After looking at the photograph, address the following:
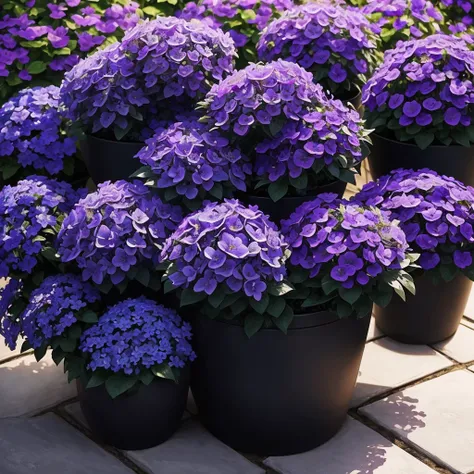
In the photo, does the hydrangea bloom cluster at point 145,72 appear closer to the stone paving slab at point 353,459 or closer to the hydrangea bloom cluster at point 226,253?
the hydrangea bloom cluster at point 226,253

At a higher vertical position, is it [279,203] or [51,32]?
[51,32]

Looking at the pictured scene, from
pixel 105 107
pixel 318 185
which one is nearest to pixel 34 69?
pixel 105 107

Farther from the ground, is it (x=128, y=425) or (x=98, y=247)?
(x=98, y=247)

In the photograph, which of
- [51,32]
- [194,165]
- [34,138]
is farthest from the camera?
[51,32]

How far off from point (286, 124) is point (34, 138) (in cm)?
103

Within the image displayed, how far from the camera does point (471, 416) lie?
333 cm

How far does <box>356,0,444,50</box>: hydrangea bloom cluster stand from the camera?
4.37 meters

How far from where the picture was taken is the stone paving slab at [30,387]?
11.0 ft

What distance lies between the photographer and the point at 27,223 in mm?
3201

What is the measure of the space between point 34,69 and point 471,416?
2.33m

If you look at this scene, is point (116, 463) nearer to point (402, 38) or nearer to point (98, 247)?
point (98, 247)

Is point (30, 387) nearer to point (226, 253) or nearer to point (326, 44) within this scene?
point (226, 253)

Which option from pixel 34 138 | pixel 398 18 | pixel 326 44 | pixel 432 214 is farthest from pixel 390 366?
pixel 398 18

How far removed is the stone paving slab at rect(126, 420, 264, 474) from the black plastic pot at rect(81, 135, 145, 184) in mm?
954
